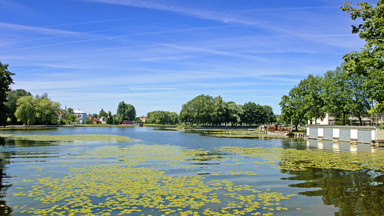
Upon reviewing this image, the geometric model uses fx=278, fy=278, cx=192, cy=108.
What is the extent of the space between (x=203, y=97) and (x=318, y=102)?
87.7 m

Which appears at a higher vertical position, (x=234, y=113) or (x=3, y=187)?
(x=234, y=113)

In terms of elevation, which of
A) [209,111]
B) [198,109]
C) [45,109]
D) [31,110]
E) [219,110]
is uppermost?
[198,109]

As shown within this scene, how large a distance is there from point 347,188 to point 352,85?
6374 cm

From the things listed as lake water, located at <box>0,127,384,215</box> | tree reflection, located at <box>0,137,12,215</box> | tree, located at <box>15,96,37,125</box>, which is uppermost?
tree, located at <box>15,96,37,125</box>

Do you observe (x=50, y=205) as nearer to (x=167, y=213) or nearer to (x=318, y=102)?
(x=167, y=213)

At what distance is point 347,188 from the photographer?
52.7 feet

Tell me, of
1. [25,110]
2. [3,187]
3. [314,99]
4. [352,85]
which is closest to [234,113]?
[314,99]

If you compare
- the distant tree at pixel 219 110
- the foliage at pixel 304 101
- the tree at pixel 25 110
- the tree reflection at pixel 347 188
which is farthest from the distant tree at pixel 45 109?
the tree reflection at pixel 347 188

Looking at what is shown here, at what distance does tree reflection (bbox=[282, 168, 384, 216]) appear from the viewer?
12.4 m

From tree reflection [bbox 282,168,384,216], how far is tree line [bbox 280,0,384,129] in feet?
23.6

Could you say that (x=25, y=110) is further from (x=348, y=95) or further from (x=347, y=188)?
(x=347, y=188)

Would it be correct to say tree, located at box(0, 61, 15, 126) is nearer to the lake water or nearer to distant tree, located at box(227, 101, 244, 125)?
the lake water

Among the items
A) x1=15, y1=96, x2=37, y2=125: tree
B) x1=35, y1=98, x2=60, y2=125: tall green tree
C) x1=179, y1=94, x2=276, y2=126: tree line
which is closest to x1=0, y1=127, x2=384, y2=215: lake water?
x1=15, y1=96, x2=37, y2=125: tree

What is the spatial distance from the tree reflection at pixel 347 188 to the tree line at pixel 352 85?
7.20 m
